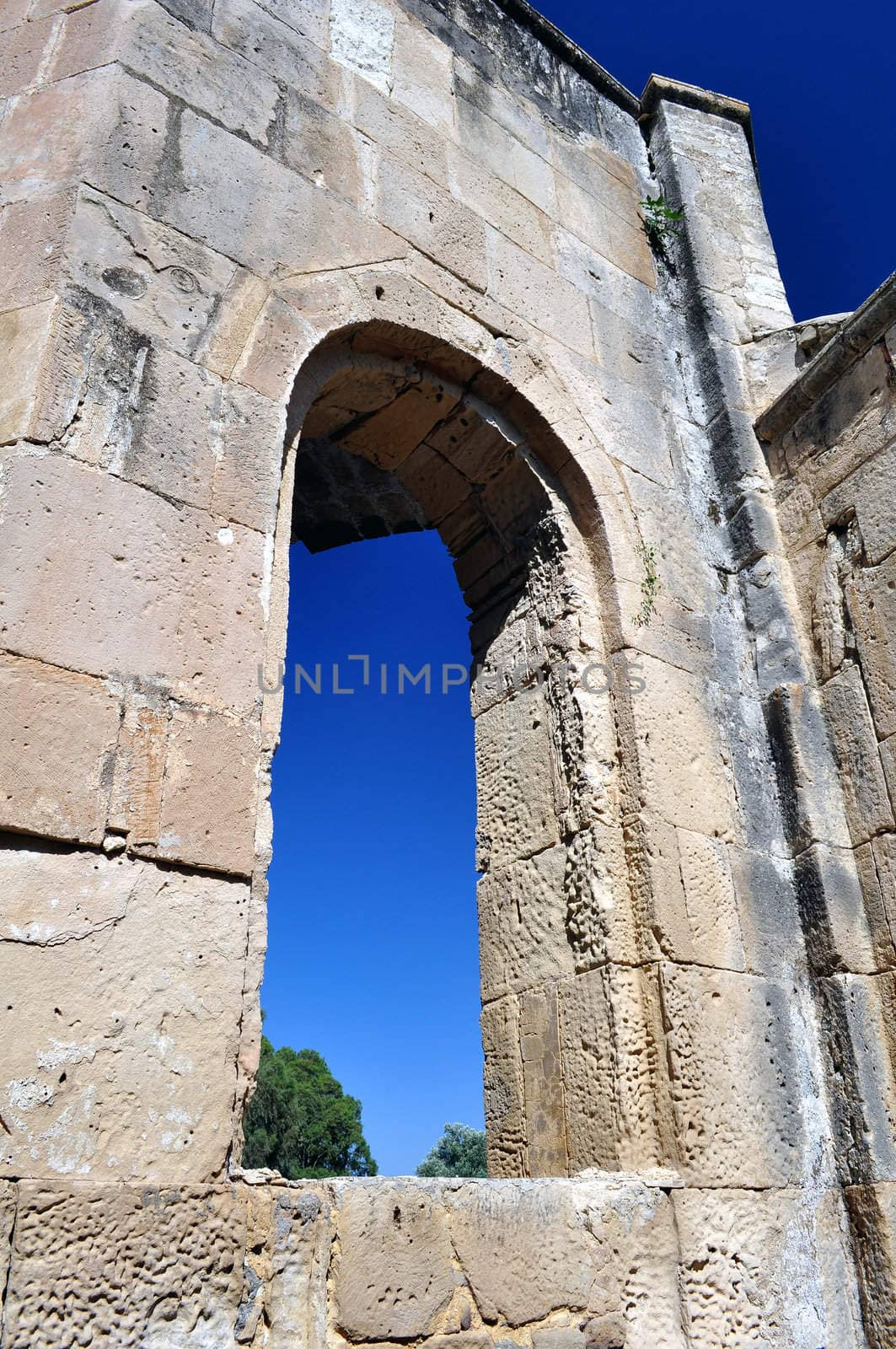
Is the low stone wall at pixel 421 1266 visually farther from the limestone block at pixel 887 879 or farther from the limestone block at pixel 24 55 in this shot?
the limestone block at pixel 24 55

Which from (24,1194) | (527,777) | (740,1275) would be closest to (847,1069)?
(740,1275)

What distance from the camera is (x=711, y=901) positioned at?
344cm

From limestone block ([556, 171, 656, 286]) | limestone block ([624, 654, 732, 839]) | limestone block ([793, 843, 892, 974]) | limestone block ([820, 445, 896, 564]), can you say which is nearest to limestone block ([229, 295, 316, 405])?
limestone block ([624, 654, 732, 839])

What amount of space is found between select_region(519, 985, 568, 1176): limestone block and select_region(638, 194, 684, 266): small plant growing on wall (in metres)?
3.84

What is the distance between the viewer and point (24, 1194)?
6.19 ft

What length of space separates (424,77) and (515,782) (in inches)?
122

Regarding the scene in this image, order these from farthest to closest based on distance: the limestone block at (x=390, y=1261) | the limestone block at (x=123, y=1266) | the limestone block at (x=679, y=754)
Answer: the limestone block at (x=679, y=754)
the limestone block at (x=390, y=1261)
the limestone block at (x=123, y=1266)

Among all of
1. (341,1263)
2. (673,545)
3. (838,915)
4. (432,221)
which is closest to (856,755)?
(838,915)

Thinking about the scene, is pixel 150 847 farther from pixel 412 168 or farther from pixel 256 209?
pixel 412 168

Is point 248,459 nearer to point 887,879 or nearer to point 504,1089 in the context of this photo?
point 504,1089

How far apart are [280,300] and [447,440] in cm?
103

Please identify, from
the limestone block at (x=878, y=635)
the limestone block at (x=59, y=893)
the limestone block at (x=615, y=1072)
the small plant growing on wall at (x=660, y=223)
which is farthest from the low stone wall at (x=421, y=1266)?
the small plant growing on wall at (x=660, y=223)

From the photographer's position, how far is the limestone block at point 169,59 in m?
3.36

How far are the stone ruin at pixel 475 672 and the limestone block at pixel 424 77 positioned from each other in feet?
0.08
